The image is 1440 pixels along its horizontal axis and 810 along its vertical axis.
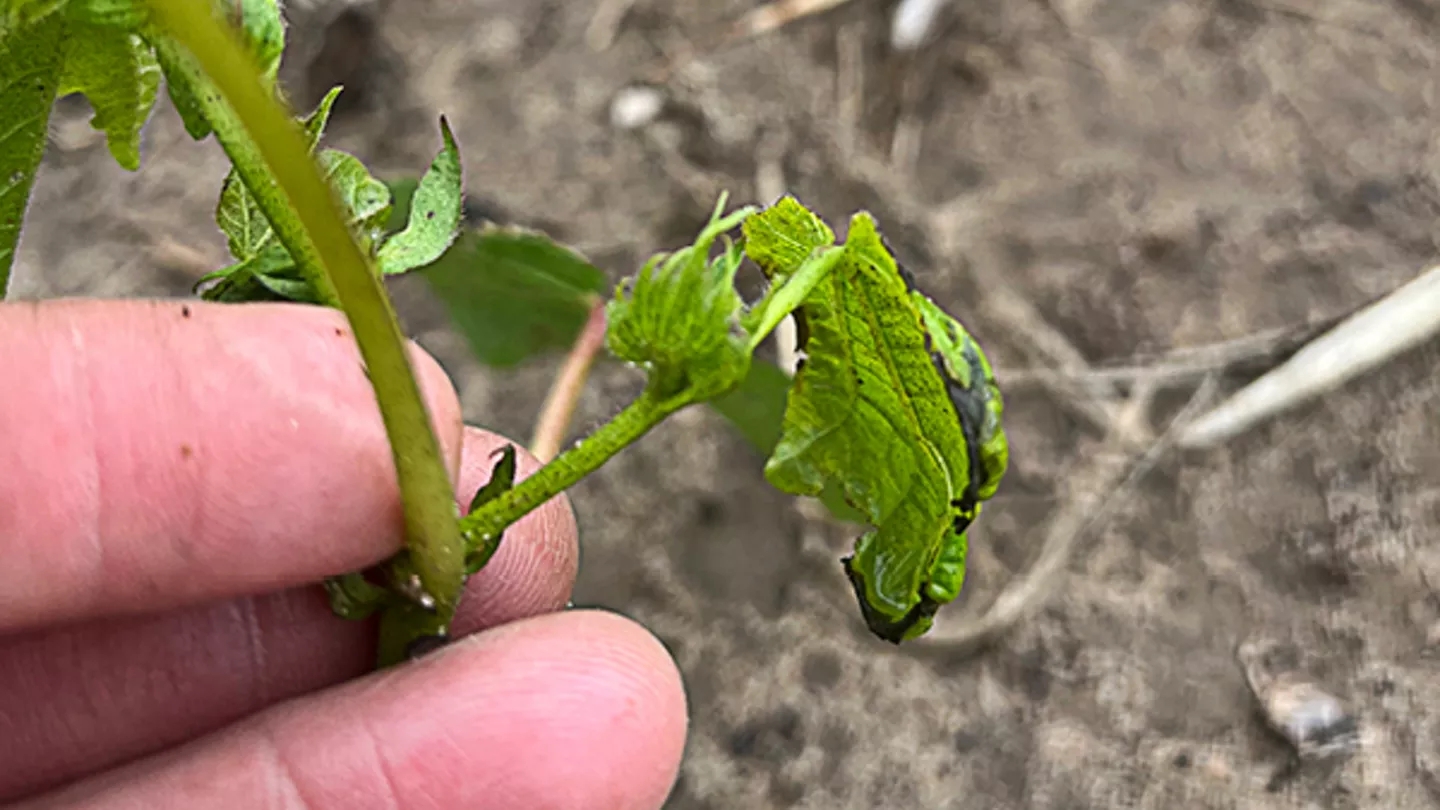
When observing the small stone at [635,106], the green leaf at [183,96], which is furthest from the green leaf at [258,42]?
the small stone at [635,106]

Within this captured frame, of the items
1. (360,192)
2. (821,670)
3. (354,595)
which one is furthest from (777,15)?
(354,595)

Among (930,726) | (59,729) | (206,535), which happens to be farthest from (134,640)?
(930,726)

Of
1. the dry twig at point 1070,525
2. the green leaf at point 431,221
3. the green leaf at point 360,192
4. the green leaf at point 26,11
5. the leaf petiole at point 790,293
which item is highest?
the green leaf at point 26,11

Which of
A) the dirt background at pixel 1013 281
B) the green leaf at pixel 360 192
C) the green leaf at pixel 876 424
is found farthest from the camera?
the dirt background at pixel 1013 281

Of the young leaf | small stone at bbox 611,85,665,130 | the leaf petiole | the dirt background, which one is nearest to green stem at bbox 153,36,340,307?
the leaf petiole

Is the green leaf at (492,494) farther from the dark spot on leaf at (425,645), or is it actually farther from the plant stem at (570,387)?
the plant stem at (570,387)

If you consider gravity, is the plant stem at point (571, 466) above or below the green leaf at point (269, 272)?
below
